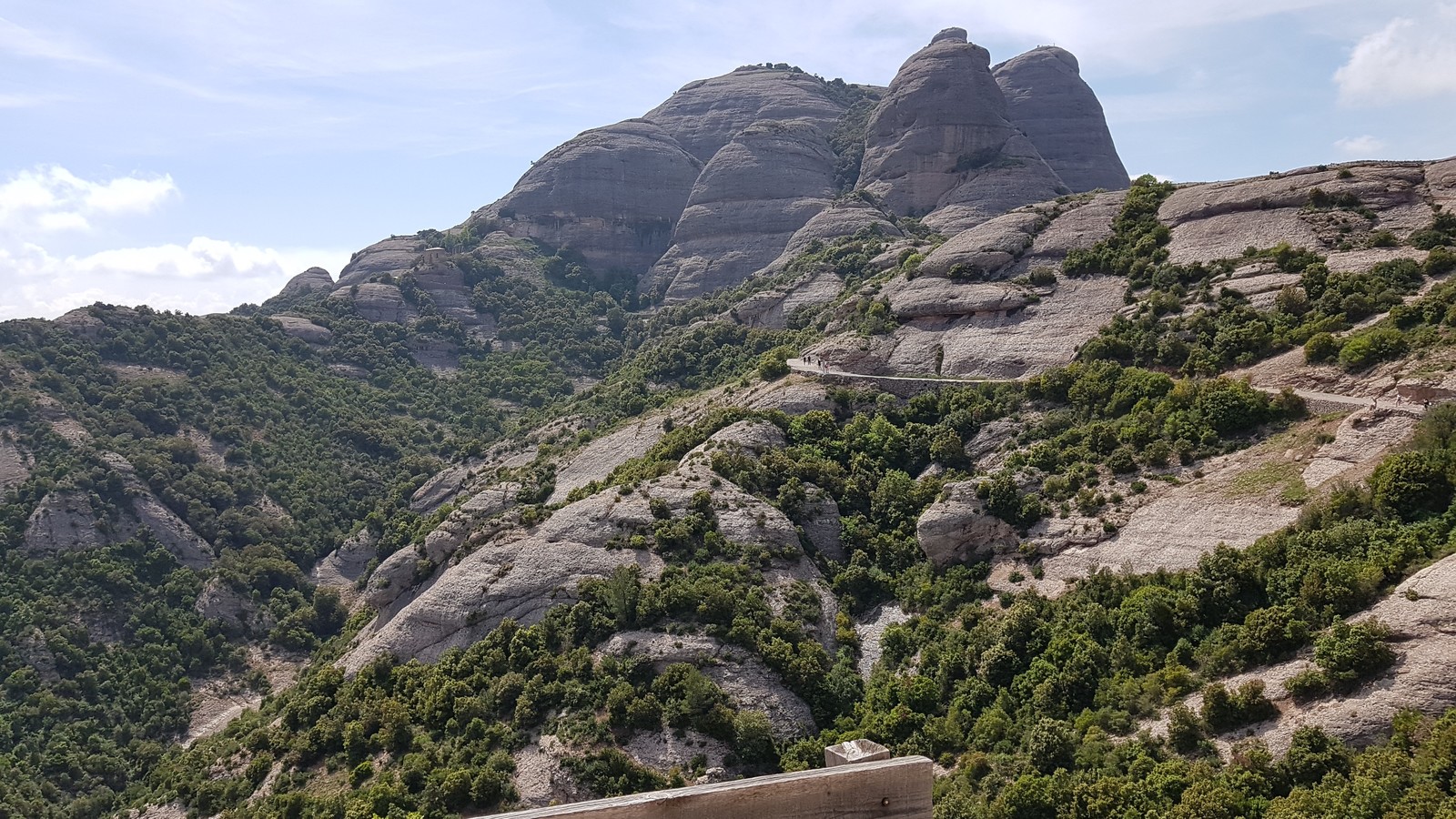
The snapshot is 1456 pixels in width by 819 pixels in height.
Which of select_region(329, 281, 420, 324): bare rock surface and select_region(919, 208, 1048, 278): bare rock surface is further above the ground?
select_region(329, 281, 420, 324): bare rock surface

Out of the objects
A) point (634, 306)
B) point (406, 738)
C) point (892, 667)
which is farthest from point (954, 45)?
point (406, 738)

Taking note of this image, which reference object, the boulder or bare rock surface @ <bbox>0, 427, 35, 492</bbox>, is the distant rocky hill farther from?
the boulder

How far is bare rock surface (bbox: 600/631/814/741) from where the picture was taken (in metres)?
32.8

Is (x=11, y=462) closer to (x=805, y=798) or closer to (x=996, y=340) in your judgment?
(x=996, y=340)

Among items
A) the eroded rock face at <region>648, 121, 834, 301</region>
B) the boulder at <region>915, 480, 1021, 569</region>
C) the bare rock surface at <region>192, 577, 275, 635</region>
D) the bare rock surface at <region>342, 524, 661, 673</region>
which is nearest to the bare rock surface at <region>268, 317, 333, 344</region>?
the eroded rock face at <region>648, 121, 834, 301</region>

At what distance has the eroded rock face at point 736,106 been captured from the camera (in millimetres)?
144750

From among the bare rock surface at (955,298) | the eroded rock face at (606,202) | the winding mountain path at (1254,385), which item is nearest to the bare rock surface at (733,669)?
the winding mountain path at (1254,385)

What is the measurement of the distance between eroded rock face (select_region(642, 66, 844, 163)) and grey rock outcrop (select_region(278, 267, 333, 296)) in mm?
56634

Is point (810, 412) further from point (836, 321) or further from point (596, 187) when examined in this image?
point (596, 187)

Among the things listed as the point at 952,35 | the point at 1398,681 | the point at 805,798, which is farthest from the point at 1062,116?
the point at 805,798

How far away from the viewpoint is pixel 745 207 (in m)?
118

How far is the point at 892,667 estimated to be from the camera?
113 feet

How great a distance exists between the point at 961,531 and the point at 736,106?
409 feet

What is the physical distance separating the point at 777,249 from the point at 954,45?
3458 centimetres
